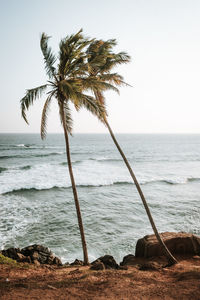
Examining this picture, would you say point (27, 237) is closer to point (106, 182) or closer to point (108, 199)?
point (108, 199)

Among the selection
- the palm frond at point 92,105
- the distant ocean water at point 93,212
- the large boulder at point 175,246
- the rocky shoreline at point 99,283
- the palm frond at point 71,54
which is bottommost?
the distant ocean water at point 93,212

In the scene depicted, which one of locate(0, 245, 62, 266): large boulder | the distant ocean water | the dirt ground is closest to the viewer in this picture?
the dirt ground

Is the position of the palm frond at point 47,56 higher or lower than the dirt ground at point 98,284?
higher

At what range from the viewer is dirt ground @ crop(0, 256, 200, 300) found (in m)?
5.37

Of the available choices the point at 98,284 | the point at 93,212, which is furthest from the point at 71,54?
the point at 93,212

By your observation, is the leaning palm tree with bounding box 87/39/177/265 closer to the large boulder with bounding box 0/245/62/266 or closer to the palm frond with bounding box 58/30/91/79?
the palm frond with bounding box 58/30/91/79

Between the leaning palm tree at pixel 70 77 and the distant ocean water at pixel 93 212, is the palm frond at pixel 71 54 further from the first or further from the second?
the distant ocean water at pixel 93 212

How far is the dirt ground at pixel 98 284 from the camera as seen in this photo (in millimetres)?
5366

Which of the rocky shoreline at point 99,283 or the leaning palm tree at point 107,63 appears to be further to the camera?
the leaning palm tree at point 107,63

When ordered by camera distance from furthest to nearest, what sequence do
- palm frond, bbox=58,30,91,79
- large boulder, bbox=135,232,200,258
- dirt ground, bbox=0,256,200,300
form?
large boulder, bbox=135,232,200,258
palm frond, bbox=58,30,91,79
dirt ground, bbox=0,256,200,300

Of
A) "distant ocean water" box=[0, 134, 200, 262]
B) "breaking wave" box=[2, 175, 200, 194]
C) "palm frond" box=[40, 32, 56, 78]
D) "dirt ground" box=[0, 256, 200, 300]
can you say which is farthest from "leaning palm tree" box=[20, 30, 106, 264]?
"breaking wave" box=[2, 175, 200, 194]

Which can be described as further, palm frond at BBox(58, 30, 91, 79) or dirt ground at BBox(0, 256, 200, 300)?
palm frond at BBox(58, 30, 91, 79)

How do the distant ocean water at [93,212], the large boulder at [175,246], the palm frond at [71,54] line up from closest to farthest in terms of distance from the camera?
the palm frond at [71,54]
the large boulder at [175,246]
the distant ocean water at [93,212]

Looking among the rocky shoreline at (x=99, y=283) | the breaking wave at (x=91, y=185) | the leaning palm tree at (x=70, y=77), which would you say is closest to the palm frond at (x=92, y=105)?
the leaning palm tree at (x=70, y=77)
